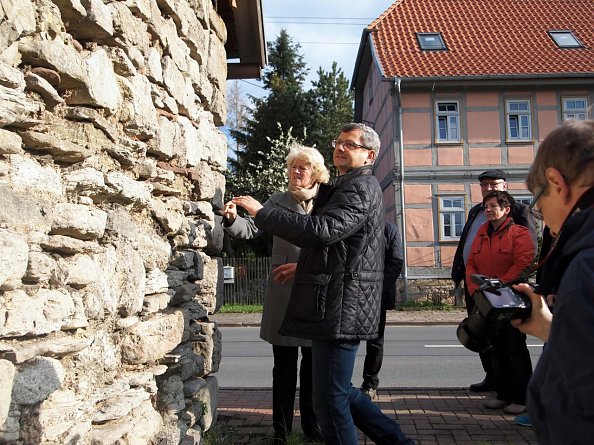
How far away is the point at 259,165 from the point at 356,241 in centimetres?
2119

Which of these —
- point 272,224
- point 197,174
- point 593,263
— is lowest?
point 593,263

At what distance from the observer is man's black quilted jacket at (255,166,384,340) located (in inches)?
127

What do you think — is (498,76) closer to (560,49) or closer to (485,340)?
(560,49)

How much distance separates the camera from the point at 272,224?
10.7ft

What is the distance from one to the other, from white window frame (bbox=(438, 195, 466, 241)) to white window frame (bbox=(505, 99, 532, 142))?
8.06ft

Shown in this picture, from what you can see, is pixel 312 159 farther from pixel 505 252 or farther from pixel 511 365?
pixel 511 365

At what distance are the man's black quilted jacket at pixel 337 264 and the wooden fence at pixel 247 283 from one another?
54.1 ft

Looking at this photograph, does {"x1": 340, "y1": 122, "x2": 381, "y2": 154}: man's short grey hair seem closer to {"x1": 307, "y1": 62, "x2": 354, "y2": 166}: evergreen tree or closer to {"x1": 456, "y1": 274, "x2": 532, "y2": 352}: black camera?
{"x1": 456, "y1": 274, "x2": 532, "y2": 352}: black camera

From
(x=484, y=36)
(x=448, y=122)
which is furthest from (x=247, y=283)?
(x=484, y=36)

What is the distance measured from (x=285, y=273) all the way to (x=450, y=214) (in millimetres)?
Answer: 16047

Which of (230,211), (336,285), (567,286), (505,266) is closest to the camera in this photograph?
(567,286)

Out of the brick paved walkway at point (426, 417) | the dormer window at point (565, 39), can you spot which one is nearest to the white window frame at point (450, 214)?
the dormer window at point (565, 39)

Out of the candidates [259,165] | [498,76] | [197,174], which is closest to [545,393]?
[197,174]

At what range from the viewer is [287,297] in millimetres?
4367
